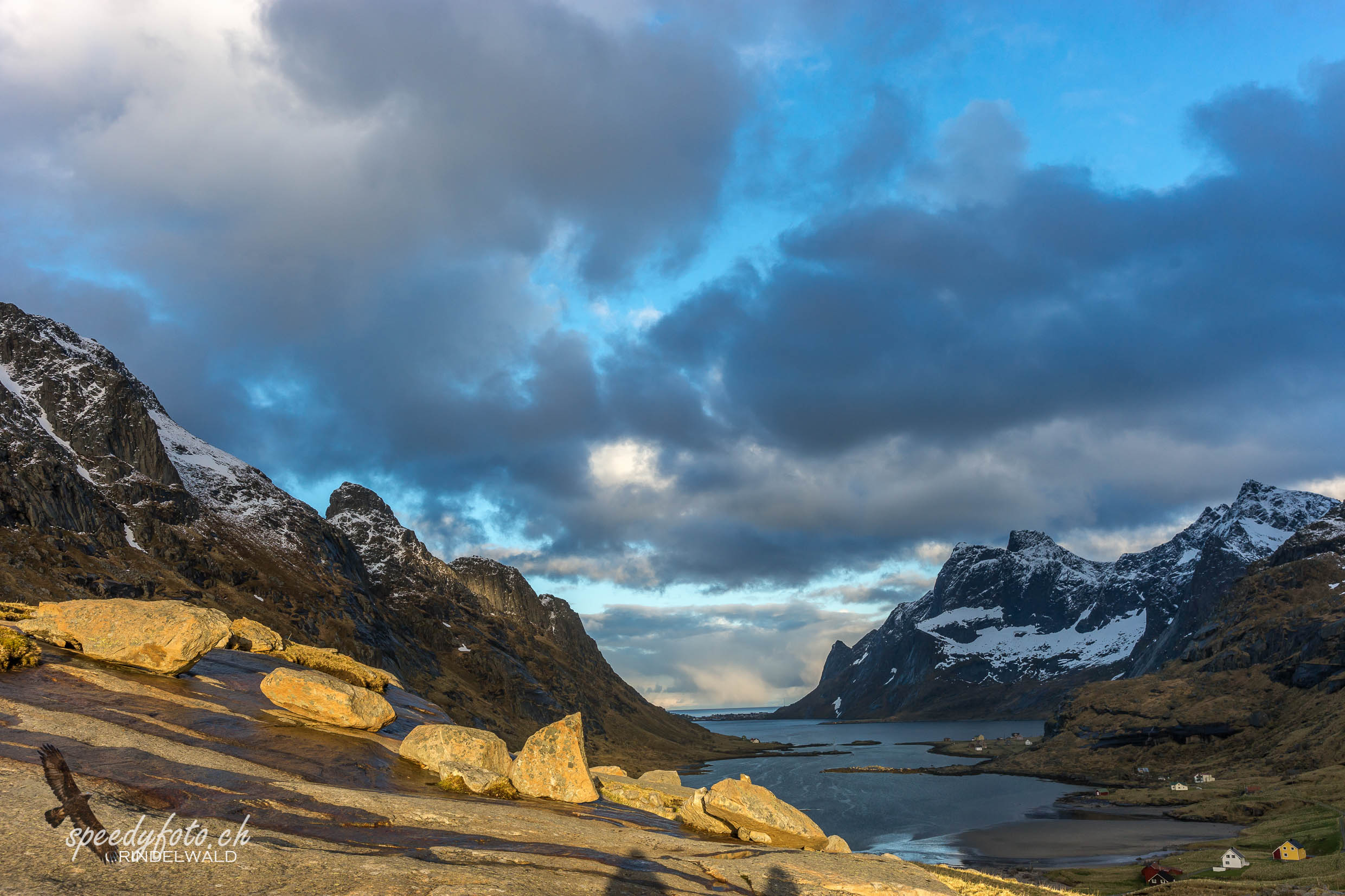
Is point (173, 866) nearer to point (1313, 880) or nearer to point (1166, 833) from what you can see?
point (1313, 880)

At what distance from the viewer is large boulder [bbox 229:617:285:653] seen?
42062 mm

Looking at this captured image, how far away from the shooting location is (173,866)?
13648 millimetres

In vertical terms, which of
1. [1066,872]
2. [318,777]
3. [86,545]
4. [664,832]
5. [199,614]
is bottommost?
[1066,872]

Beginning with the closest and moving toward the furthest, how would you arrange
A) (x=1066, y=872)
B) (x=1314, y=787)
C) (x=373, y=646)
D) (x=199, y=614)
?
(x=199, y=614)
(x=1066, y=872)
(x=1314, y=787)
(x=373, y=646)

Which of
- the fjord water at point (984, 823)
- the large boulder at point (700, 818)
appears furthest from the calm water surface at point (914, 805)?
the large boulder at point (700, 818)

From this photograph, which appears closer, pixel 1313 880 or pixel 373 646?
pixel 1313 880

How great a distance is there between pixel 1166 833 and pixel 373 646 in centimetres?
16380

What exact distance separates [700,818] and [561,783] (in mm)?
5836

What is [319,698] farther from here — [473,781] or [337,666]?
[337,666]

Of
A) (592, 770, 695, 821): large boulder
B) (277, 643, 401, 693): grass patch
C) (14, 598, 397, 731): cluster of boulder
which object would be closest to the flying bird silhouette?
(14, 598, 397, 731): cluster of boulder

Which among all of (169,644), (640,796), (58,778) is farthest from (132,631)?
(640,796)

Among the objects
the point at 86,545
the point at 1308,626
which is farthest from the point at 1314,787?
the point at 86,545

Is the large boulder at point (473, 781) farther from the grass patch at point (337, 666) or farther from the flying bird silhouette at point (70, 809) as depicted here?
the flying bird silhouette at point (70, 809)

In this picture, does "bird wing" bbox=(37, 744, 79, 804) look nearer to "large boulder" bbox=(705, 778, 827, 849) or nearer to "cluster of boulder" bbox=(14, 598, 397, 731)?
"cluster of boulder" bbox=(14, 598, 397, 731)
